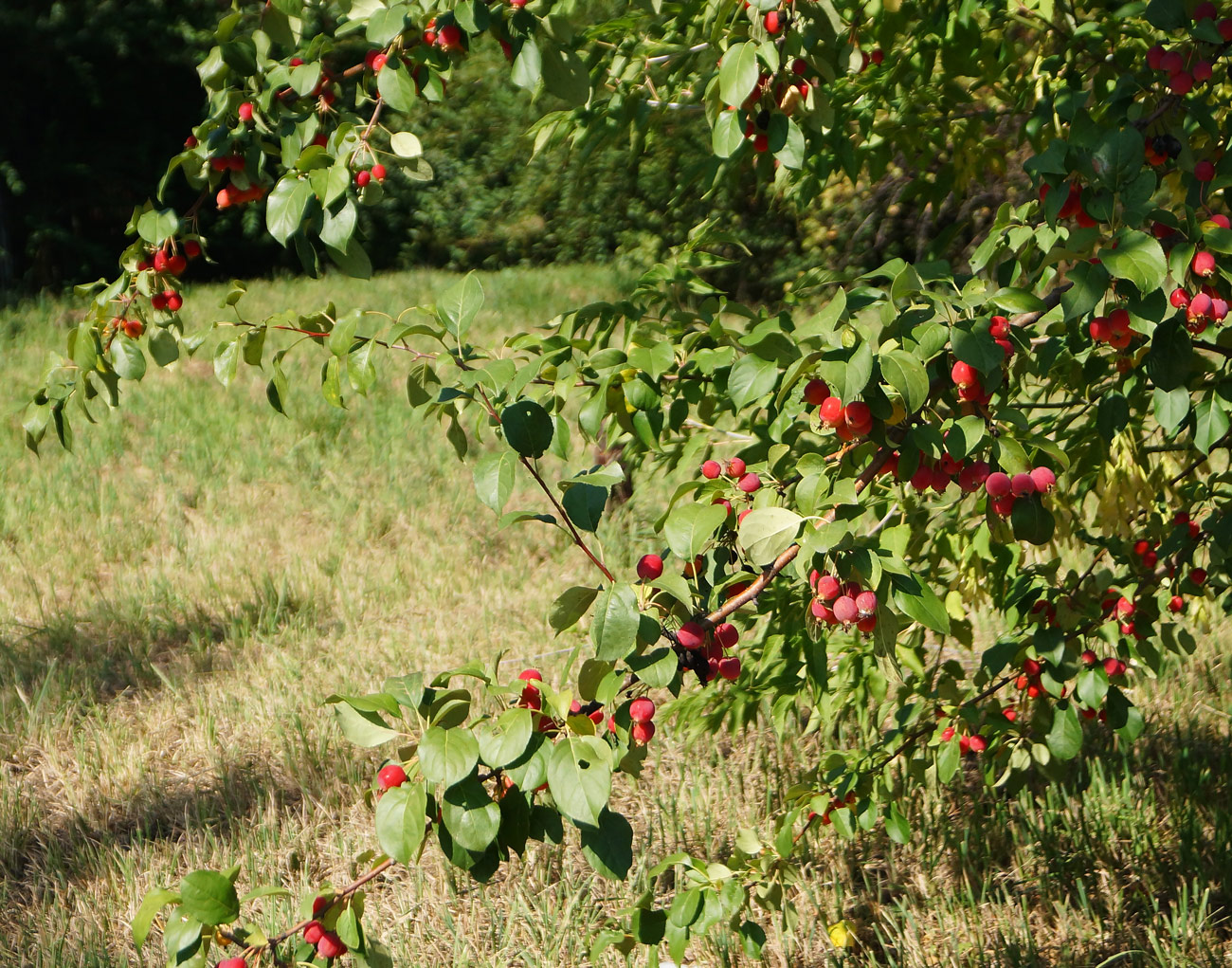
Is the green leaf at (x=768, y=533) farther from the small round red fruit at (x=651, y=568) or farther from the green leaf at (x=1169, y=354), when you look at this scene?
the green leaf at (x=1169, y=354)

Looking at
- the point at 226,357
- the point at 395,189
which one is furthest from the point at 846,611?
the point at 395,189

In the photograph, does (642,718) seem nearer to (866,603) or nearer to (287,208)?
(866,603)

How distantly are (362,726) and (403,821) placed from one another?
0.11 m

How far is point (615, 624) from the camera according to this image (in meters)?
0.84

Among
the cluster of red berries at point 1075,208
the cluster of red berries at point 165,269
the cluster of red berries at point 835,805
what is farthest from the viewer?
the cluster of red berries at point 835,805

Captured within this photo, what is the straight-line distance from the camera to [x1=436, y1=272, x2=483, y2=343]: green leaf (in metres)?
1.12

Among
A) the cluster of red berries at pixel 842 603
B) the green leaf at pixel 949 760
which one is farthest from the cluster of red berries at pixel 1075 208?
the green leaf at pixel 949 760

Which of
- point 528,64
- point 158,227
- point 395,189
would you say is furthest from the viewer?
point 395,189

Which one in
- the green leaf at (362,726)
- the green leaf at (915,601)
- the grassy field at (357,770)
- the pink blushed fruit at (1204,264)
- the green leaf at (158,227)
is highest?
the green leaf at (158,227)

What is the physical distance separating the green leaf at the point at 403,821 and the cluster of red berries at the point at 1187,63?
3.75ft

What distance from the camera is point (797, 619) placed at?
1.96 metres

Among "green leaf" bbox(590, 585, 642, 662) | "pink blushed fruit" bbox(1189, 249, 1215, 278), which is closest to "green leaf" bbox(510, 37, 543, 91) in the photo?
"green leaf" bbox(590, 585, 642, 662)

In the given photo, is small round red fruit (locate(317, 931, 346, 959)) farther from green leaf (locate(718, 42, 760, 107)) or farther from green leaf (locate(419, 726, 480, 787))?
green leaf (locate(718, 42, 760, 107))

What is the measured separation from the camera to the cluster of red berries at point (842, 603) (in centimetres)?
94
